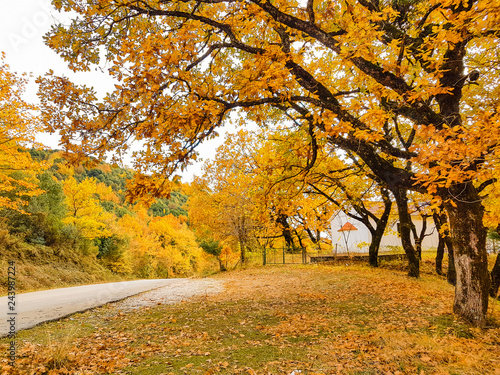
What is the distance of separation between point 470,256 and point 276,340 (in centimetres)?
386

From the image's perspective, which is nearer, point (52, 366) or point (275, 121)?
point (52, 366)

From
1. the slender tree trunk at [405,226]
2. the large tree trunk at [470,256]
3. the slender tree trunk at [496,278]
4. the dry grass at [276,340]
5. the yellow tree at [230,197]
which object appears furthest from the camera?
the yellow tree at [230,197]

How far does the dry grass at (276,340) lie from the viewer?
3559mm

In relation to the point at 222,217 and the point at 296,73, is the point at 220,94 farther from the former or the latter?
the point at 222,217

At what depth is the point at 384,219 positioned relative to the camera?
1537 cm

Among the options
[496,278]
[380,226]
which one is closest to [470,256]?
[496,278]

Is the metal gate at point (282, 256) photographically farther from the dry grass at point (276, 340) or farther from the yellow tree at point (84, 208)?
the dry grass at point (276, 340)

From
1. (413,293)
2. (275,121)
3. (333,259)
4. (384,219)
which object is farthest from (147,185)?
(333,259)

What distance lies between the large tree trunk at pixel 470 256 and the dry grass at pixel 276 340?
28cm

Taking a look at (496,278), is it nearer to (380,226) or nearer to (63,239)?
(380,226)

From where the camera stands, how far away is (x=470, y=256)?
17.1ft

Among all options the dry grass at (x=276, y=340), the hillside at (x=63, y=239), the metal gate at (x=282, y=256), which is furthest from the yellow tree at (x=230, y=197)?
the dry grass at (x=276, y=340)

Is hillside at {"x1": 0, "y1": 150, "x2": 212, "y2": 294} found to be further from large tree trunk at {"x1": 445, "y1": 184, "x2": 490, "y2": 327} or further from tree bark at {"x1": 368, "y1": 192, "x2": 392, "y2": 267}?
tree bark at {"x1": 368, "y1": 192, "x2": 392, "y2": 267}

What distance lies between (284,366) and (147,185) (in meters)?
3.44
